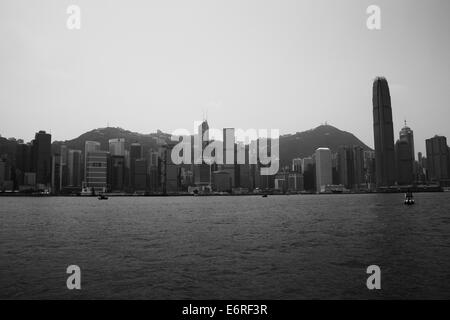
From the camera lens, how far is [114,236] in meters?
61.2

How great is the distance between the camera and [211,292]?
28.0 metres

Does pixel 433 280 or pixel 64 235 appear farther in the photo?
pixel 64 235

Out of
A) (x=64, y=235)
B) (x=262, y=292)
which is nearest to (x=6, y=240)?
(x=64, y=235)

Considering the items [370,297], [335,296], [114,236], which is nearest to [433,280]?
[370,297]

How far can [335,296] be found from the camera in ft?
87.6

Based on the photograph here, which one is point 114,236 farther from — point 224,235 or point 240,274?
point 240,274
